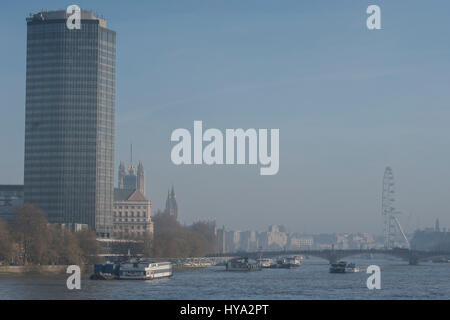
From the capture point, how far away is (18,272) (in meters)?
150

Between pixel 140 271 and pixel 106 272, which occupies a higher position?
pixel 140 271

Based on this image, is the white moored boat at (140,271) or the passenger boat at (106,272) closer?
the passenger boat at (106,272)

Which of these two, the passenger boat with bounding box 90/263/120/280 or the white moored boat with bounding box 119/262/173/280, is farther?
the white moored boat with bounding box 119/262/173/280

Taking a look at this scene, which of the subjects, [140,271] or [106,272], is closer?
[140,271]

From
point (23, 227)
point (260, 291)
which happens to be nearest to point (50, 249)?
point (23, 227)
